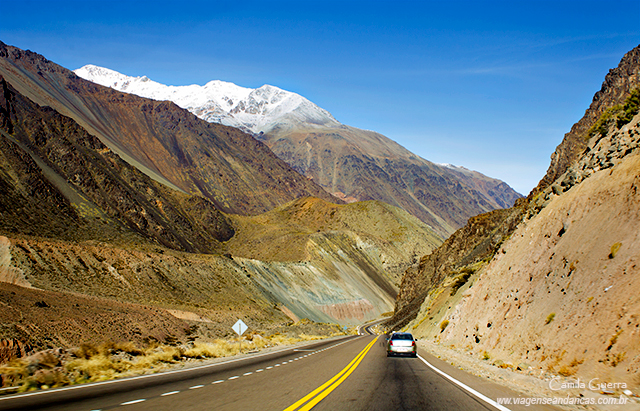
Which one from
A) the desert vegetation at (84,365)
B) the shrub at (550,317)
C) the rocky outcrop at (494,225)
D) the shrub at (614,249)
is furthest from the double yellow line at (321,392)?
→ the rocky outcrop at (494,225)

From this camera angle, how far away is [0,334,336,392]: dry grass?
471 inches

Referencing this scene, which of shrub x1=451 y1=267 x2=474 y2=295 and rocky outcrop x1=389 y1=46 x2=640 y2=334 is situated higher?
rocky outcrop x1=389 y1=46 x2=640 y2=334

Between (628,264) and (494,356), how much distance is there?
258 inches

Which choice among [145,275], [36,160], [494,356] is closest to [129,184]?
[36,160]

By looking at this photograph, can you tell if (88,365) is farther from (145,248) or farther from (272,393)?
(145,248)

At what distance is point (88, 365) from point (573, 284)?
52.5 feet

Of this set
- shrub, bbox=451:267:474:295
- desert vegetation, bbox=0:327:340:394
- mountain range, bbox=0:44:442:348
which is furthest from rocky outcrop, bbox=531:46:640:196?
desert vegetation, bbox=0:327:340:394

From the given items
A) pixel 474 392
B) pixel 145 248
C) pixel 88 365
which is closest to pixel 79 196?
pixel 145 248

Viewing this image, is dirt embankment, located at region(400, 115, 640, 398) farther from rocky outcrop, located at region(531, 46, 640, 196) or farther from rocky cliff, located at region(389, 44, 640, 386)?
rocky outcrop, located at region(531, 46, 640, 196)

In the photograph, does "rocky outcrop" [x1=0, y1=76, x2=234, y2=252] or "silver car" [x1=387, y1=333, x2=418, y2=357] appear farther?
"rocky outcrop" [x1=0, y1=76, x2=234, y2=252]

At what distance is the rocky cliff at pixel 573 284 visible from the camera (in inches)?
486

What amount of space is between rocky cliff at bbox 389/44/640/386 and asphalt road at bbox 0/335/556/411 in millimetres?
3062

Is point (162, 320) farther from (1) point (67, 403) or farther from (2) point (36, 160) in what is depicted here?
(2) point (36, 160)

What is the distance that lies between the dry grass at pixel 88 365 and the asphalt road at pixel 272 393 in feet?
3.65
